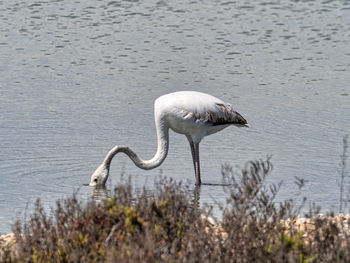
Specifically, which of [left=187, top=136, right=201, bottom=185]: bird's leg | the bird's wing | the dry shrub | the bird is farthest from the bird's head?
the dry shrub

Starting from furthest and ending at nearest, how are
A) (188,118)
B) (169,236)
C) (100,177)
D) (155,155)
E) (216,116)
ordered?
(216,116), (188,118), (155,155), (100,177), (169,236)

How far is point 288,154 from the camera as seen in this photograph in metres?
11.4

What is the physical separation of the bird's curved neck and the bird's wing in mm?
352

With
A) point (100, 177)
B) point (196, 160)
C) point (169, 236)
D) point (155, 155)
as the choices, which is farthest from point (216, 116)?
point (169, 236)

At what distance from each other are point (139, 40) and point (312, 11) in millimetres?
6313

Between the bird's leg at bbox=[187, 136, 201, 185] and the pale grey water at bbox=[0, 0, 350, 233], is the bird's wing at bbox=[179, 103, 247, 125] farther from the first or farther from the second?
the pale grey water at bbox=[0, 0, 350, 233]

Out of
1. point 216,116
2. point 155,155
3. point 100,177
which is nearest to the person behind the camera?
point 100,177

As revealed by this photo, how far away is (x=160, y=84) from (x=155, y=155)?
19.1ft

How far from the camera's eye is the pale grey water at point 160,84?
10.6 meters

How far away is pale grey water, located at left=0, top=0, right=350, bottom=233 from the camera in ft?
34.9

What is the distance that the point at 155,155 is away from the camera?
10289mm

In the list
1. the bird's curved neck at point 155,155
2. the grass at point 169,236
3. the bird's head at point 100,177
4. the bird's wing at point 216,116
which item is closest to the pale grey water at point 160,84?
the bird's head at point 100,177

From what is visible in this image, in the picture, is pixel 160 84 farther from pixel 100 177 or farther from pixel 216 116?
pixel 100 177

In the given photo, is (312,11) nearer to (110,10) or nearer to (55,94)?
(110,10)
